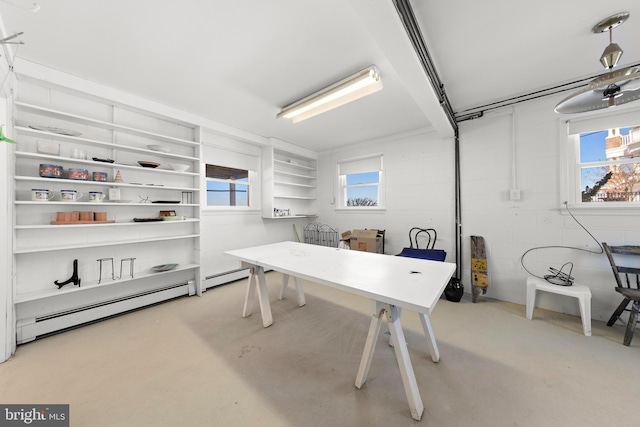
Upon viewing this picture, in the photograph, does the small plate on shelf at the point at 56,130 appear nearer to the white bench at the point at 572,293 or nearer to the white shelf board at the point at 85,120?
the white shelf board at the point at 85,120

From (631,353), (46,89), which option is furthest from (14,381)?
(631,353)

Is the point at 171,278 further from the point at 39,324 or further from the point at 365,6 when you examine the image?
the point at 365,6

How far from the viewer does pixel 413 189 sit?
3.80 m

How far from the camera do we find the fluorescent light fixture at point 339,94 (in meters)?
2.06

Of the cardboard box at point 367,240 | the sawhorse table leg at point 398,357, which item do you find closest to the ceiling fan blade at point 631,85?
the sawhorse table leg at point 398,357

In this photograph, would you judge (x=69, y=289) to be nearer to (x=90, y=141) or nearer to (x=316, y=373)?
(x=90, y=141)

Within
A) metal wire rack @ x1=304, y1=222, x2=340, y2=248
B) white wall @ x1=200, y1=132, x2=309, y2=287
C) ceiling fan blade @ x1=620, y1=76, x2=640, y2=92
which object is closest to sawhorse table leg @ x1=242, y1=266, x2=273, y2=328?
white wall @ x1=200, y1=132, x2=309, y2=287

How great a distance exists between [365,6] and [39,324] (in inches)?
152

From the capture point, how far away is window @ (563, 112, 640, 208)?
7.61 ft

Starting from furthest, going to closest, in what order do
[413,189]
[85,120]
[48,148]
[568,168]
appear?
[413,189] → [568,168] → [85,120] → [48,148]

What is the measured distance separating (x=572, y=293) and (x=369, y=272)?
226 cm

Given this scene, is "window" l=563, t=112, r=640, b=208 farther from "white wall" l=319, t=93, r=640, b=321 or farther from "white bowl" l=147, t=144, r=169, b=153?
"white bowl" l=147, t=144, r=169, b=153
